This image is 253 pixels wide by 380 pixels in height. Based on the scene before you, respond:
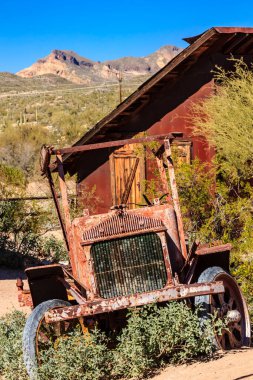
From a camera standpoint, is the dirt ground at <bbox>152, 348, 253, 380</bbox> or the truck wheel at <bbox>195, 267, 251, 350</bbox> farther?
the truck wheel at <bbox>195, 267, 251, 350</bbox>

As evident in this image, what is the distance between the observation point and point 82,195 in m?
17.6

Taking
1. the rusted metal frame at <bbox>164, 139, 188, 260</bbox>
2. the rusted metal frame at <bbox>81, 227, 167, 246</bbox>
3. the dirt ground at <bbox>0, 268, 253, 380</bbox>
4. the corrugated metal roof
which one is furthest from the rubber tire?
Answer: the corrugated metal roof

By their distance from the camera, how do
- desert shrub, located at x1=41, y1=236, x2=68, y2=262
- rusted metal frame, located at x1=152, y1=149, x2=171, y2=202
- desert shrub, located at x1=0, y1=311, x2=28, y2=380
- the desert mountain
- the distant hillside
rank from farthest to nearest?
the desert mountain
the distant hillside
desert shrub, located at x1=41, y1=236, x2=68, y2=262
rusted metal frame, located at x1=152, y1=149, x2=171, y2=202
desert shrub, located at x1=0, y1=311, x2=28, y2=380

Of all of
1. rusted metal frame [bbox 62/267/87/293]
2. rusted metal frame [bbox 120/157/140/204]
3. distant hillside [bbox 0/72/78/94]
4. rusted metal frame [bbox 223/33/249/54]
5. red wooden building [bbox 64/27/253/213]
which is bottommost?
rusted metal frame [bbox 62/267/87/293]

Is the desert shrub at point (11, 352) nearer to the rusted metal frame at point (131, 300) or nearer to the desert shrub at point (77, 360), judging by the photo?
the desert shrub at point (77, 360)

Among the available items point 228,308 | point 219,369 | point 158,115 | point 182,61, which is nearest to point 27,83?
point 158,115

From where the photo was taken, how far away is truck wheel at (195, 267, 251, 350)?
7.29 metres

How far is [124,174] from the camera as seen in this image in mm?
17359

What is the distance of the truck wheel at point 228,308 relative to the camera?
7293 millimetres

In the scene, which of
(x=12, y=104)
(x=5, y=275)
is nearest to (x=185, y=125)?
(x=5, y=275)

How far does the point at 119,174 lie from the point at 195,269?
954cm

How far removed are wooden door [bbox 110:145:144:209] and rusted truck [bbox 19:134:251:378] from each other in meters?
9.26

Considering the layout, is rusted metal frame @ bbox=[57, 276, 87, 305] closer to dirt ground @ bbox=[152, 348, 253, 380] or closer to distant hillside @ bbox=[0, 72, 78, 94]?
dirt ground @ bbox=[152, 348, 253, 380]

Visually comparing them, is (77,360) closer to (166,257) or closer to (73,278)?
(73,278)
